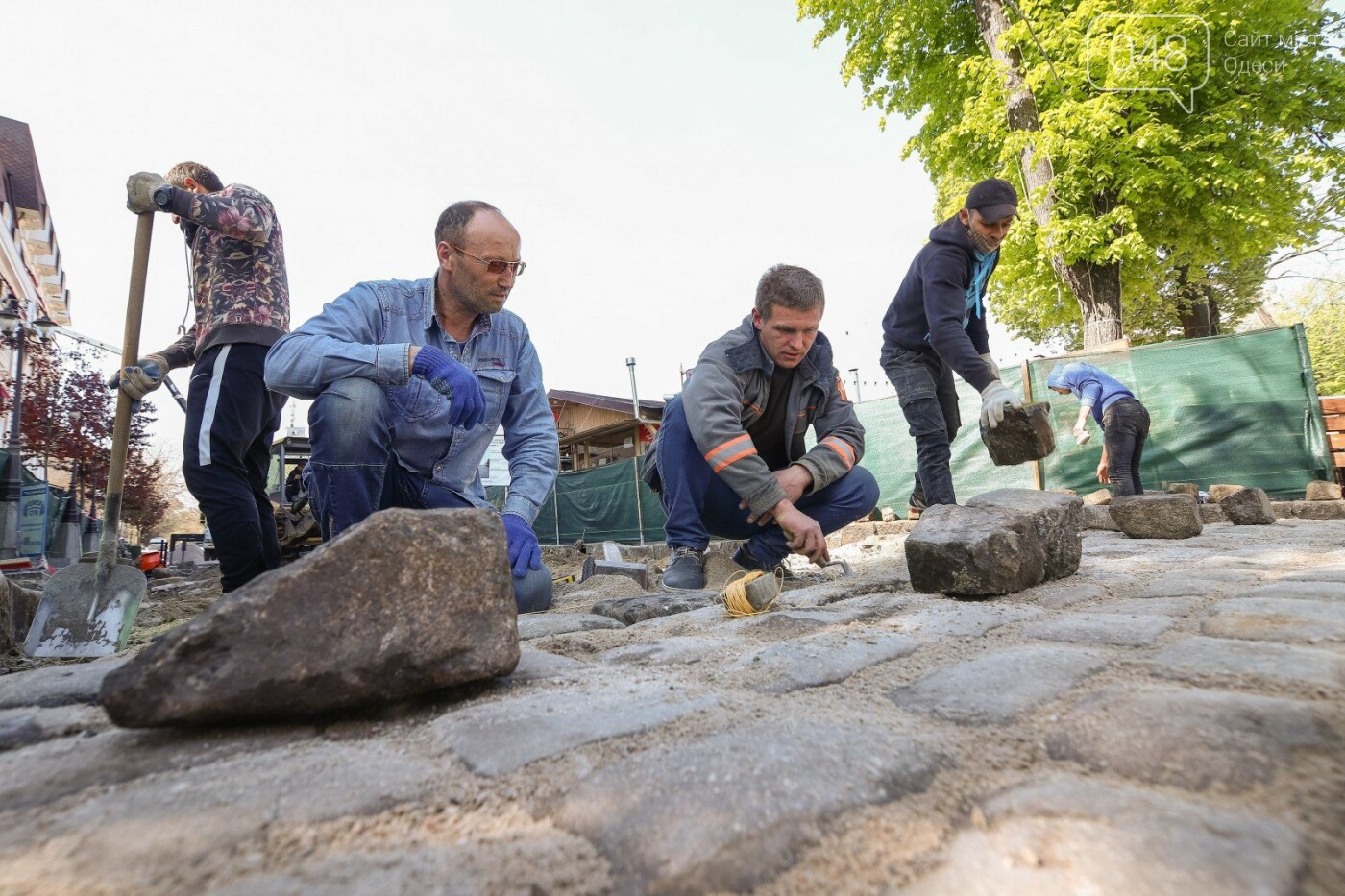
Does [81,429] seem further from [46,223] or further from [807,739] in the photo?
[807,739]

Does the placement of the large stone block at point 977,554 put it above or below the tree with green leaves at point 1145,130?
below

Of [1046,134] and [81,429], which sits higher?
[1046,134]

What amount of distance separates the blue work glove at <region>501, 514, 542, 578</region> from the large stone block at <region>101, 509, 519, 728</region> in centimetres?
92

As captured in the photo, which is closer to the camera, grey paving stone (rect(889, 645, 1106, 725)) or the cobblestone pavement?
the cobblestone pavement

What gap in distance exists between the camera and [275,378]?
2162 mm

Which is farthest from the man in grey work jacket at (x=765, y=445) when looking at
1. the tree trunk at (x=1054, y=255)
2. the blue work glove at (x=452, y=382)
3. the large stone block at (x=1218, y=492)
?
the tree trunk at (x=1054, y=255)

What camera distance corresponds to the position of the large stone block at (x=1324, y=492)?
17.2ft

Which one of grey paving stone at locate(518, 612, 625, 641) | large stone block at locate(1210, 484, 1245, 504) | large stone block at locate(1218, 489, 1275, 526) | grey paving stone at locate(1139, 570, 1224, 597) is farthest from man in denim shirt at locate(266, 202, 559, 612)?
large stone block at locate(1210, 484, 1245, 504)

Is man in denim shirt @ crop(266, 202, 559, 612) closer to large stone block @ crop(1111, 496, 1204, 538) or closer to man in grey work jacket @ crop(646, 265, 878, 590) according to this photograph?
man in grey work jacket @ crop(646, 265, 878, 590)

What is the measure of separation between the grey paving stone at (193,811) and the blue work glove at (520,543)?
1.26 meters

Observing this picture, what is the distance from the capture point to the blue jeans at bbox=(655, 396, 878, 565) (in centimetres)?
293

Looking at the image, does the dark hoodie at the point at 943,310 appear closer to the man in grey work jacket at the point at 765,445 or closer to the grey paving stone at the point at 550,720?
the man in grey work jacket at the point at 765,445

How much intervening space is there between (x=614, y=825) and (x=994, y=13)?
1102 centimetres

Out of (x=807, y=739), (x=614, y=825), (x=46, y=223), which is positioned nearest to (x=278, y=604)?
(x=614, y=825)
